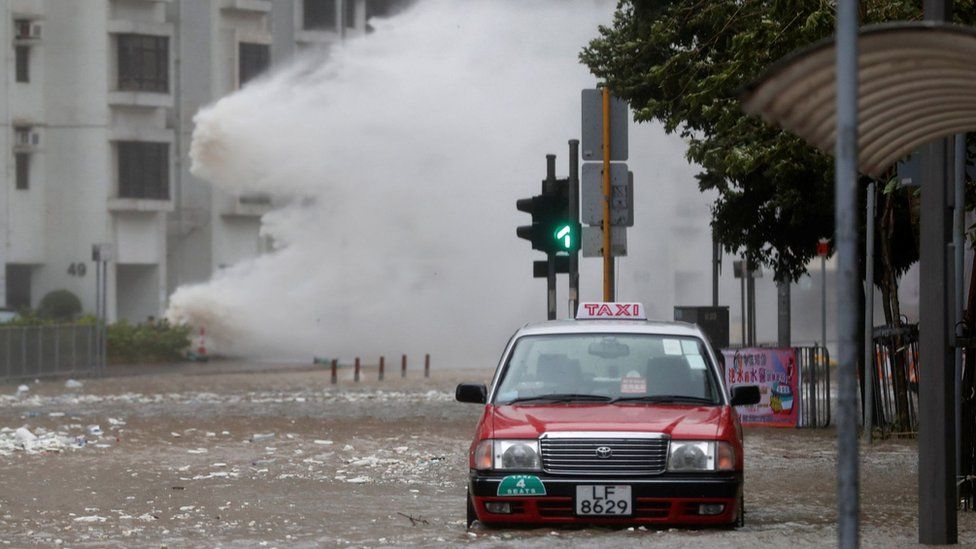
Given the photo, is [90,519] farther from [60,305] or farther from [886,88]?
[60,305]

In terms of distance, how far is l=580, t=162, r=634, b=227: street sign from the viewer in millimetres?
17625

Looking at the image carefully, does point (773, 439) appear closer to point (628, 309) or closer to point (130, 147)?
point (628, 309)

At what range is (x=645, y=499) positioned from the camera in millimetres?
10125

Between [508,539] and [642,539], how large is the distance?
806 mm

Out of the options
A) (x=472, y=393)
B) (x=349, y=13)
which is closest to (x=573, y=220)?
(x=472, y=393)

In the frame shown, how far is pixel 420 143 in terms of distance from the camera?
47812mm

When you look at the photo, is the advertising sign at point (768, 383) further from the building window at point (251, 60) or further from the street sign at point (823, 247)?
the building window at point (251, 60)

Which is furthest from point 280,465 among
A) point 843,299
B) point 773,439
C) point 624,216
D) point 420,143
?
point 420,143

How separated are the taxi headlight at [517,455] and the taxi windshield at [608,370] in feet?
2.14

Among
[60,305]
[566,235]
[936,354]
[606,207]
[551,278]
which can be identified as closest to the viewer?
[936,354]

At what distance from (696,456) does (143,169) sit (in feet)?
169

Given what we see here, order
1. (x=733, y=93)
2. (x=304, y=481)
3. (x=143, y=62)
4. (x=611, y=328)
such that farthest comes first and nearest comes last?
(x=143, y=62) → (x=304, y=481) → (x=733, y=93) → (x=611, y=328)

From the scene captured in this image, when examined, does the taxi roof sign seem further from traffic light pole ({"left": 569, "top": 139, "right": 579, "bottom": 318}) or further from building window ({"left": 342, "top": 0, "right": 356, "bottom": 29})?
building window ({"left": 342, "top": 0, "right": 356, "bottom": 29})

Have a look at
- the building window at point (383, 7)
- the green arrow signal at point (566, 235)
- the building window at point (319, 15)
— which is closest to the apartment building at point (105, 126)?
the building window at point (319, 15)
